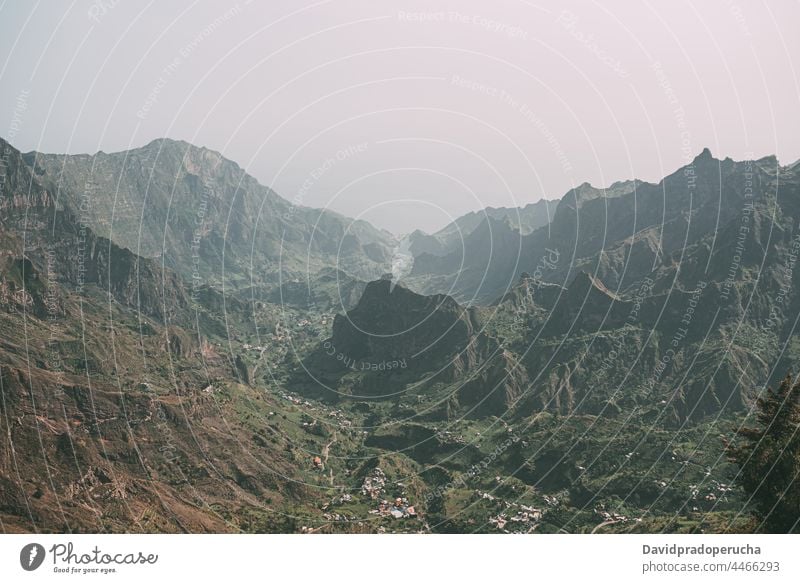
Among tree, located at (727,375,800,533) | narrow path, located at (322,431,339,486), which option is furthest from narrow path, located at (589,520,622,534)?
narrow path, located at (322,431,339,486)

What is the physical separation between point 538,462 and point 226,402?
88.0 metres

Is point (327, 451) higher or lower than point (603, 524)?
lower

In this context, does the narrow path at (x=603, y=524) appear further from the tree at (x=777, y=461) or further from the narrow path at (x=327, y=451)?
the narrow path at (x=327, y=451)

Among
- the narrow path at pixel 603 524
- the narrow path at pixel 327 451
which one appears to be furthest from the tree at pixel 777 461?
the narrow path at pixel 327 451

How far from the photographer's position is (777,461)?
2544 inches

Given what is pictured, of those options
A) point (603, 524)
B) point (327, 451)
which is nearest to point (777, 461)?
point (603, 524)

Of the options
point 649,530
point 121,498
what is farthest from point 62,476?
point 649,530

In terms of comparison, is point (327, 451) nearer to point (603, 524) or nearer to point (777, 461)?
point (603, 524)

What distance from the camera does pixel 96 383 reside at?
141 m

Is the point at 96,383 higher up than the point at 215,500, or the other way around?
the point at 96,383

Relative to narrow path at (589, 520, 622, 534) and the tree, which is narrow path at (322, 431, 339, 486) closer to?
narrow path at (589, 520, 622, 534)

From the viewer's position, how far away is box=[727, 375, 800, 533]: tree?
6444 centimetres

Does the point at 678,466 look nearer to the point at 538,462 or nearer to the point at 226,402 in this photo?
the point at 538,462

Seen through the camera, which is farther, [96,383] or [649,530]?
[96,383]
